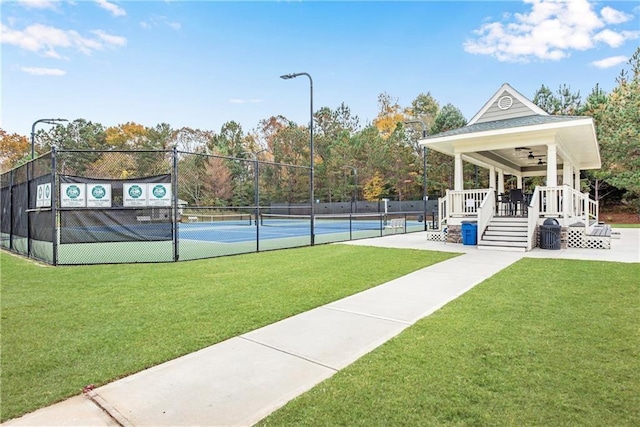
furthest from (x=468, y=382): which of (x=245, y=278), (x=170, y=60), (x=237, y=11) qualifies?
(x=170, y=60)

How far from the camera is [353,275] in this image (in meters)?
7.09

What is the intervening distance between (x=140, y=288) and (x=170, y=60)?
69.7 feet

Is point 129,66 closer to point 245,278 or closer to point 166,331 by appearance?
point 245,278

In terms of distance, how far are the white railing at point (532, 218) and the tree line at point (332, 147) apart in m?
19.9

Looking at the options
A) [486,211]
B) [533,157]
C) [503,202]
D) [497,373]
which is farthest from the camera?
[533,157]

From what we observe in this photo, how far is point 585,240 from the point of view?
11008mm

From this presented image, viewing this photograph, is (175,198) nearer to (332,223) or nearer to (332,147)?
(332,223)

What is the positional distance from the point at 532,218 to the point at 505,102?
484cm

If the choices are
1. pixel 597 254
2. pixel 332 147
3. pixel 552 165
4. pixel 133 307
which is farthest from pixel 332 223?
pixel 133 307

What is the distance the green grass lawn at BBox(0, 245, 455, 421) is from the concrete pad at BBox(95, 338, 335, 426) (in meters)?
0.29

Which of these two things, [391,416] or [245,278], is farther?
[245,278]

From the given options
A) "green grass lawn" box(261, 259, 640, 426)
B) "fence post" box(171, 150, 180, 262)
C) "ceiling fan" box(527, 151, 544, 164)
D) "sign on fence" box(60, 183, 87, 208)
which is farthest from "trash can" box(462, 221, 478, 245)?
"sign on fence" box(60, 183, 87, 208)

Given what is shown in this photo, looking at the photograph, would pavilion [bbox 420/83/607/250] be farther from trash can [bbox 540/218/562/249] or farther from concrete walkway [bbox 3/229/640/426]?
concrete walkway [bbox 3/229/640/426]

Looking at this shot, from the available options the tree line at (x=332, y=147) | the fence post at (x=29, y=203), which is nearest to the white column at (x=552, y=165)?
the fence post at (x=29, y=203)
